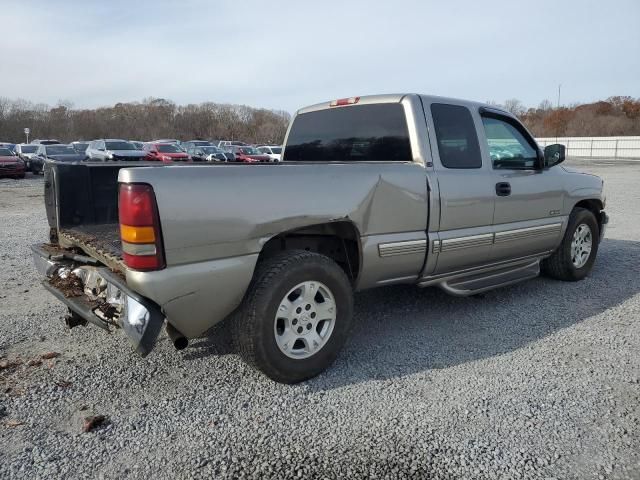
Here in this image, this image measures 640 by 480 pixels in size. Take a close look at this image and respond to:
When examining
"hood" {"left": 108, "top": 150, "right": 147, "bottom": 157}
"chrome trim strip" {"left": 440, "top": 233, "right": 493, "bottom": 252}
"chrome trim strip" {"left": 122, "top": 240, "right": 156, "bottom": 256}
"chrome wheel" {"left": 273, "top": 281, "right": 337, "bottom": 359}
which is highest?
"hood" {"left": 108, "top": 150, "right": 147, "bottom": 157}

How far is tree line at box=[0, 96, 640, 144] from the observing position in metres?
70.6

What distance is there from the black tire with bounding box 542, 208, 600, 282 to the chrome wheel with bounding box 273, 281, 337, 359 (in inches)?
130

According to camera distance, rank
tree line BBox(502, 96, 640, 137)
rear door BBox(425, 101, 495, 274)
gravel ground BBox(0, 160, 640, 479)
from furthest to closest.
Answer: tree line BBox(502, 96, 640, 137) < rear door BBox(425, 101, 495, 274) < gravel ground BBox(0, 160, 640, 479)

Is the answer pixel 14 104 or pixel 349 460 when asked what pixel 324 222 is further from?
pixel 14 104

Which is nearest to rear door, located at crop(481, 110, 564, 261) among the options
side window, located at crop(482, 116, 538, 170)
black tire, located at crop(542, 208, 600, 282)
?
side window, located at crop(482, 116, 538, 170)

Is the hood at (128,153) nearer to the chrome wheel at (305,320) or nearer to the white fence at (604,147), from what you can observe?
the chrome wheel at (305,320)

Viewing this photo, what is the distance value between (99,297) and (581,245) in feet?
16.7

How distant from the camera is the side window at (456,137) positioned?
4.12 meters

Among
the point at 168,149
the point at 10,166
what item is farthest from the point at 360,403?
the point at 168,149

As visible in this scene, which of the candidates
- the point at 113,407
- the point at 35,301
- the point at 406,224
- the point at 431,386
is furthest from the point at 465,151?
the point at 35,301

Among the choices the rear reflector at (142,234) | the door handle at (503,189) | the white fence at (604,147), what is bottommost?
the rear reflector at (142,234)

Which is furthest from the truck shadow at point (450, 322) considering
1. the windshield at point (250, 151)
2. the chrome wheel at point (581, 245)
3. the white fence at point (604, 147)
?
the white fence at point (604, 147)

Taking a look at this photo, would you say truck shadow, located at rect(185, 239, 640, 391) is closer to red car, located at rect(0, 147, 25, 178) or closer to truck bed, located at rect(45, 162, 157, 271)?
truck bed, located at rect(45, 162, 157, 271)

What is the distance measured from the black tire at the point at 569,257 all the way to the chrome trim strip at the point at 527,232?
33 cm
